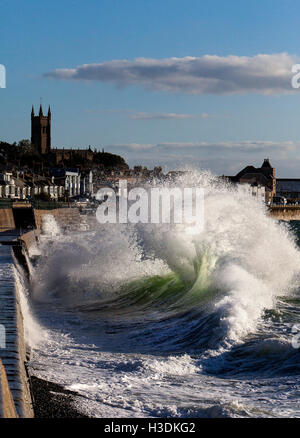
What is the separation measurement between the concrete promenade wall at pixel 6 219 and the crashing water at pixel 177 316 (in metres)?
12.7

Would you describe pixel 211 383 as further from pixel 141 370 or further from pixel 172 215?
pixel 172 215

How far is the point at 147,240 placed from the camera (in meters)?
18.7

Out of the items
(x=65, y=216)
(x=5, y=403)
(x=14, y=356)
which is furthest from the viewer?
(x=65, y=216)

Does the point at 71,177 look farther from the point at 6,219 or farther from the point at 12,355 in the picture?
the point at 12,355

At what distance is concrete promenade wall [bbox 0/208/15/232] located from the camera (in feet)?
113

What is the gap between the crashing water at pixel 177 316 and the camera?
23.8 ft

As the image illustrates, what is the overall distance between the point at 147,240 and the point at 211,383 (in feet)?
36.1

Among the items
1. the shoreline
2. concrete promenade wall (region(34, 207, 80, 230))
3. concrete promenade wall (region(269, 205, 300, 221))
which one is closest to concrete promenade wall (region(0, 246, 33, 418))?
the shoreline

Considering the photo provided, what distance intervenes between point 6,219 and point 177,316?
80.2 feet

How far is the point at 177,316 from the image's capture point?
12.8 m

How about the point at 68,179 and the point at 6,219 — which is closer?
the point at 6,219

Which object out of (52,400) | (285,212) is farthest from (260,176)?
(52,400)

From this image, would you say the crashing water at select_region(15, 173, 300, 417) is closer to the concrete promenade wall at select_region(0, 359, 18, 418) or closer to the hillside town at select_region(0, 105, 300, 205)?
the concrete promenade wall at select_region(0, 359, 18, 418)
